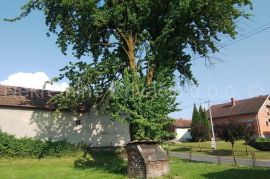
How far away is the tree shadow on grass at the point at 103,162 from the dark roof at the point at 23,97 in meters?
5.66

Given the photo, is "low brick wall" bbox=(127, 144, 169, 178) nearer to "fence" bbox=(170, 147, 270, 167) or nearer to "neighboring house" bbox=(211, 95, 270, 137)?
"fence" bbox=(170, 147, 270, 167)

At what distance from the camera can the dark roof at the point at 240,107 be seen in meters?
75.0

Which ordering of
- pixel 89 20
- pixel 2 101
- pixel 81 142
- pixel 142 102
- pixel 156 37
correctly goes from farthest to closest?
pixel 81 142 → pixel 2 101 → pixel 156 37 → pixel 89 20 → pixel 142 102

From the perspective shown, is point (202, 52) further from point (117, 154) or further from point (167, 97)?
point (117, 154)

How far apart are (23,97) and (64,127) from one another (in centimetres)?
453

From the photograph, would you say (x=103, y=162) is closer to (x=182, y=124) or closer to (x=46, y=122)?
(x=46, y=122)

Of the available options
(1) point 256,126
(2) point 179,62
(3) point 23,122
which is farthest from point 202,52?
(1) point 256,126

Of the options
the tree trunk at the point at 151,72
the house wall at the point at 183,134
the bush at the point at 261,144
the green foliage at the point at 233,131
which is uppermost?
the tree trunk at the point at 151,72

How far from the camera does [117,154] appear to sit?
115 ft

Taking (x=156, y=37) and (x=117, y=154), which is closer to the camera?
(x=156, y=37)

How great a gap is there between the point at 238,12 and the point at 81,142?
17.7m

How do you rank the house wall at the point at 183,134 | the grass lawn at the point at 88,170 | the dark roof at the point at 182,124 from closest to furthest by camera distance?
the grass lawn at the point at 88,170, the house wall at the point at 183,134, the dark roof at the point at 182,124

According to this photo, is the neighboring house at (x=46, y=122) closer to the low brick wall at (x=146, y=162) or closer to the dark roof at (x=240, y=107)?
the low brick wall at (x=146, y=162)

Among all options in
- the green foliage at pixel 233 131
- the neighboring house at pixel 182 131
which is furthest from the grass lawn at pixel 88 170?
the neighboring house at pixel 182 131
